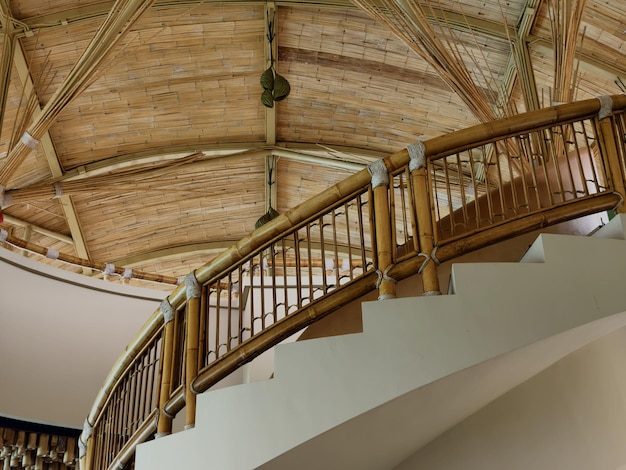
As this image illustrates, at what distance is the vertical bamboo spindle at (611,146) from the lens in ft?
10.4

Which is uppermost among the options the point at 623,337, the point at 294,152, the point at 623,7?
the point at 294,152

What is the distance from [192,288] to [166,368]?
1.28 ft

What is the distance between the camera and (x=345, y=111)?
8867 mm

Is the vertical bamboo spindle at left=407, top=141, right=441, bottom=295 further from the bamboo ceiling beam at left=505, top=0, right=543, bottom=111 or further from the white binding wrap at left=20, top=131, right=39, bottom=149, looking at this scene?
the white binding wrap at left=20, top=131, right=39, bottom=149

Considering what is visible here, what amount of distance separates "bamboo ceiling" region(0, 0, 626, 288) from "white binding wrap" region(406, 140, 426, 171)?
8.08 ft

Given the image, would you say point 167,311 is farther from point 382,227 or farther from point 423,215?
point 423,215

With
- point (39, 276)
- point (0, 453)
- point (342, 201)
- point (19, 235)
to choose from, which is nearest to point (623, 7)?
point (342, 201)

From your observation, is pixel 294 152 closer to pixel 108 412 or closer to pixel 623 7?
pixel 623 7

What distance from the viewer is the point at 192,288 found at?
362 centimetres

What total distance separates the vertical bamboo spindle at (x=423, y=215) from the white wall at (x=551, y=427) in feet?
3.10

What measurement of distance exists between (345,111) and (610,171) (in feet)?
19.1

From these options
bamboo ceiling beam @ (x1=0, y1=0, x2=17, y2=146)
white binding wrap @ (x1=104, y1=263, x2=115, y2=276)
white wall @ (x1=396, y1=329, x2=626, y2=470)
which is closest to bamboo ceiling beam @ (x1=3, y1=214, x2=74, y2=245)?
white binding wrap @ (x1=104, y1=263, x2=115, y2=276)

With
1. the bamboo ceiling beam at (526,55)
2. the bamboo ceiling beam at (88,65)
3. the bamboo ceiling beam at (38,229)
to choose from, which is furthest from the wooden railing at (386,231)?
the bamboo ceiling beam at (38,229)

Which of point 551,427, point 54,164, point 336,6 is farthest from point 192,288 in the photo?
point 54,164
